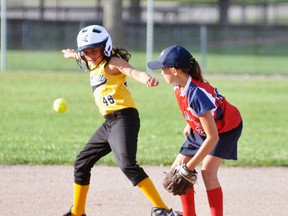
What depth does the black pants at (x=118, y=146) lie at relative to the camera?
635 centimetres

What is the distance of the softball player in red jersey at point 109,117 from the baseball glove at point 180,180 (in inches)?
17.2

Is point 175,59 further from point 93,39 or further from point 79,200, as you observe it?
point 79,200

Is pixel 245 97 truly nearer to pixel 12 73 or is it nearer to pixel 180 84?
pixel 12 73

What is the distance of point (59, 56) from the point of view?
26.4m

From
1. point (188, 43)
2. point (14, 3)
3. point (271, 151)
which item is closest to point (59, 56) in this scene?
point (188, 43)

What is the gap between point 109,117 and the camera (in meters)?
6.61

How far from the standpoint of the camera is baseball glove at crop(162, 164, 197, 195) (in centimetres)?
588

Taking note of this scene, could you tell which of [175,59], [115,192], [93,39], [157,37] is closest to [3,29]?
[115,192]

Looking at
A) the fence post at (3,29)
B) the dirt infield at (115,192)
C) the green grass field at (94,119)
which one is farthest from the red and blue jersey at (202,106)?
the fence post at (3,29)

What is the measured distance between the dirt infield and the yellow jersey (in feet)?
3.12

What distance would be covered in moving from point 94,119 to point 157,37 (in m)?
17.9

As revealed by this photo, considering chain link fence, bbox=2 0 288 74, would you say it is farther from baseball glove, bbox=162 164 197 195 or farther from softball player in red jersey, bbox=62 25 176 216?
baseball glove, bbox=162 164 197 195

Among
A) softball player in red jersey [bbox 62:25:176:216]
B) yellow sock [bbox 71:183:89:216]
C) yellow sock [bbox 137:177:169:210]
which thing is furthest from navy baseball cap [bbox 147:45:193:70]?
yellow sock [bbox 71:183:89:216]

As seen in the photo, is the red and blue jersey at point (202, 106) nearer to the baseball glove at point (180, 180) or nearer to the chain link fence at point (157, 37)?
the baseball glove at point (180, 180)
